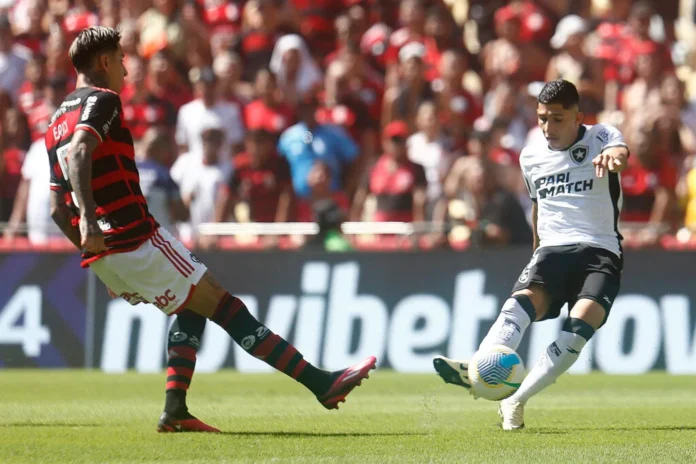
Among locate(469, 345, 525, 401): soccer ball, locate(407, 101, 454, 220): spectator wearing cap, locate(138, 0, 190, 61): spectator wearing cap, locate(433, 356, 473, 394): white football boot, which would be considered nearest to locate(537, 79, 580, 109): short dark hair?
locate(469, 345, 525, 401): soccer ball

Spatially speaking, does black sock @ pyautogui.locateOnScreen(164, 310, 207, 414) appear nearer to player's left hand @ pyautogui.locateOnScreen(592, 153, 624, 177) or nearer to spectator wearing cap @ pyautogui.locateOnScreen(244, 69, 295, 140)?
player's left hand @ pyautogui.locateOnScreen(592, 153, 624, 177)

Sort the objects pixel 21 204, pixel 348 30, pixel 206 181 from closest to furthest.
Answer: pixel 206 181, pixel 21 204, pixel 348 30

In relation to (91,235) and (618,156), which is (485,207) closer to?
(618,156)

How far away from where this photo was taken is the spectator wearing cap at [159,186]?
566 inches

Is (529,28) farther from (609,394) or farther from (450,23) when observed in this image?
(609,394)

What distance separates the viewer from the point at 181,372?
766 cm

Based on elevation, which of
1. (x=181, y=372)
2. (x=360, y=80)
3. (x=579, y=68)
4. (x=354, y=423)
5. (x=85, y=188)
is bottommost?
(x=354, y=423)

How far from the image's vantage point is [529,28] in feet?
55.0

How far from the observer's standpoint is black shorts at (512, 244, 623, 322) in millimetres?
7996

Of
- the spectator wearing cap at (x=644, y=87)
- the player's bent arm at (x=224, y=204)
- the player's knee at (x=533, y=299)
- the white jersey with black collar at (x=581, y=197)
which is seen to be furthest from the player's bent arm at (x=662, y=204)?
the player's knee at (x=533, y=299)

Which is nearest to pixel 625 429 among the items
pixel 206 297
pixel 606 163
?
pixel 606 163

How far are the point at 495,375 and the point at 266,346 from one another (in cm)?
141

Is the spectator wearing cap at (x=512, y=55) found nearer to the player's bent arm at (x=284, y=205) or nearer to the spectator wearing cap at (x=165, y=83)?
the player's bent arm at (x=284, y=205)

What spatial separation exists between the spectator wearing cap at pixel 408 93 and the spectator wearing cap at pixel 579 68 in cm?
165
